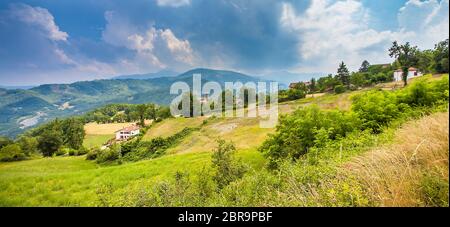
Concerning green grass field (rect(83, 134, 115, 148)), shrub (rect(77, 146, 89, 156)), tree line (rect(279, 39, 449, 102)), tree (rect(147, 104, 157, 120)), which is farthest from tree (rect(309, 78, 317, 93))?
shrub (rect(77, 146, 89, 156))

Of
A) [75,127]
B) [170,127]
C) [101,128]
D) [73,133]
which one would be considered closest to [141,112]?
[170,127]

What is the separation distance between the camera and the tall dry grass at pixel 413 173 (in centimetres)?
259

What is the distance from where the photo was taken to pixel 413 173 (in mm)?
2941

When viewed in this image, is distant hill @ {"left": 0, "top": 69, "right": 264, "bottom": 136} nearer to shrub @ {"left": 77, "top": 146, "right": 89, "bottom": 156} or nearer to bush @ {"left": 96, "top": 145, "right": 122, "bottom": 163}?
shrub @ {"left": 77, "top": 146, "right": 89, "bottom": 156}

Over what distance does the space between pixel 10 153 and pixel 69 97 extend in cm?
1127

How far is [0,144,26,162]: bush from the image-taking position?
27734 millimetres

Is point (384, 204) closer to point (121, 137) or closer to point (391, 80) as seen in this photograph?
point (391, 80)

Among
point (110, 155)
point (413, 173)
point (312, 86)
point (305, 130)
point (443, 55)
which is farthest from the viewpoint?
point (312, 86)

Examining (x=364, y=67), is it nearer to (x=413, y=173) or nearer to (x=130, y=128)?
(x=130, y=128)

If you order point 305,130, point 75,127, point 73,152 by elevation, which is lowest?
point 73,152

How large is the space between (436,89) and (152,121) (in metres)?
46.0
